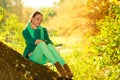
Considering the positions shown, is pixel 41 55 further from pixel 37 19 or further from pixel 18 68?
pixel 37 19

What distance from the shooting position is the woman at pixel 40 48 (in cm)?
428

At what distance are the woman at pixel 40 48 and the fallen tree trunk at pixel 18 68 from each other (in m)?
0.16

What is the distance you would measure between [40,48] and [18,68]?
0.47 meters

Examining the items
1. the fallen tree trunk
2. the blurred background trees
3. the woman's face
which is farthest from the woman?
→ the blurred background trees

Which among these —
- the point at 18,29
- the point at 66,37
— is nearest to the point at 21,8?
the point at 66,37

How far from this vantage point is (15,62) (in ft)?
13.7

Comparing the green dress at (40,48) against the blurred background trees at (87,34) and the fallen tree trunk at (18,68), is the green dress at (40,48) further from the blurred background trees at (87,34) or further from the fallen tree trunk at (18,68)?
the blurred background trees at (87,34)

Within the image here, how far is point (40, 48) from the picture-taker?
436 cm

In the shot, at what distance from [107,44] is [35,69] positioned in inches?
45.6

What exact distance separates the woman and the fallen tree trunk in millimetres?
157

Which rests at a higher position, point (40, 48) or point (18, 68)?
point (40, 48)

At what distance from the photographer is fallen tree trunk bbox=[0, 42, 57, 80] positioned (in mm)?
3971

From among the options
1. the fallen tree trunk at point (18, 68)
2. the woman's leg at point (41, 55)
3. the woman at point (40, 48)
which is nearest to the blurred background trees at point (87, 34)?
the woman at point (40, 48)

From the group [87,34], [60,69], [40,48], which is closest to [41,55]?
[40,48]
